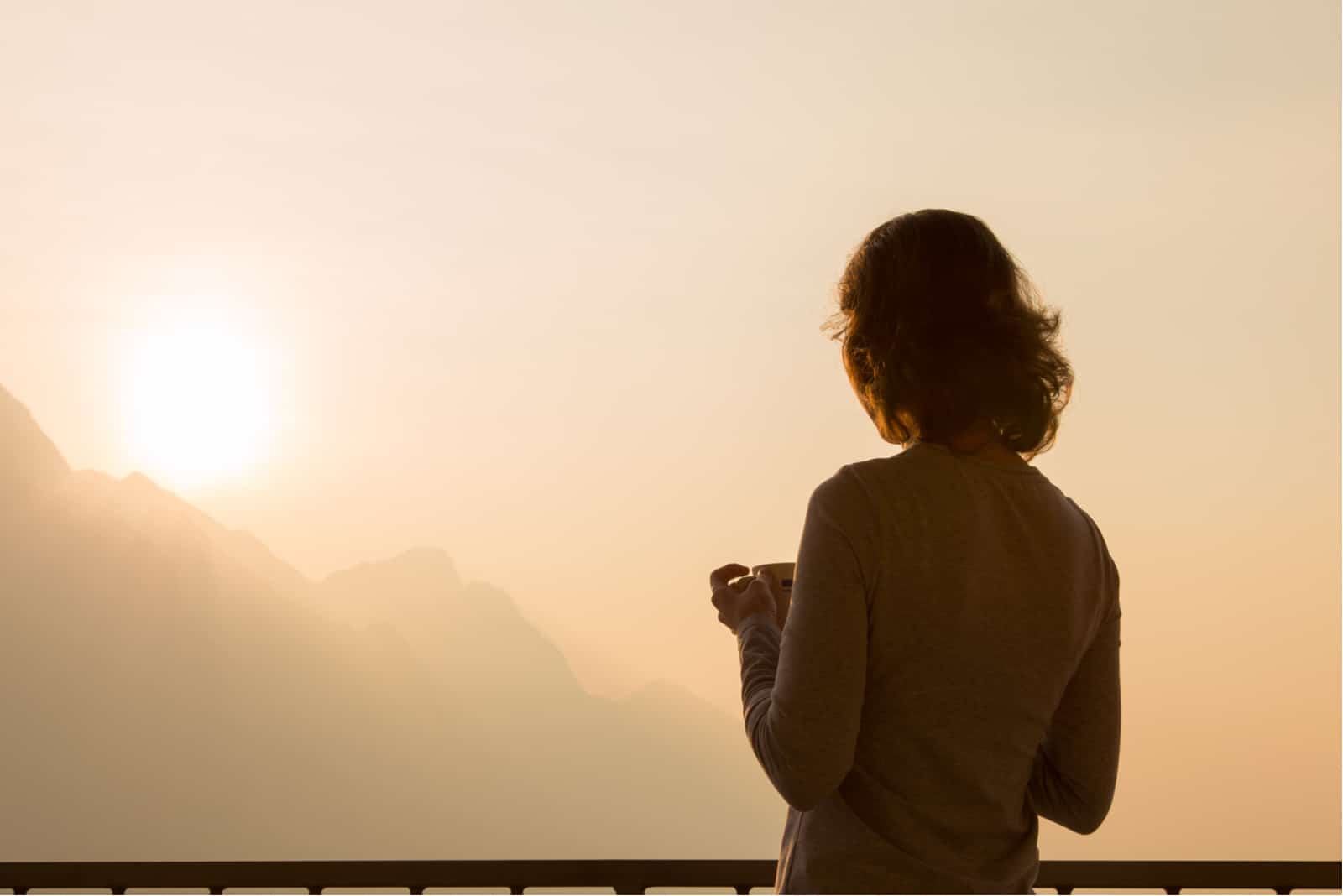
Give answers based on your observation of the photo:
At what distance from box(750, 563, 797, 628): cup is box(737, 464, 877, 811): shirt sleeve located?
105 mm

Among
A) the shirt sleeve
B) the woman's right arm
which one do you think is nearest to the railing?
the woman's right arm

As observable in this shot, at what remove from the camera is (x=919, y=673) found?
2.27 ft

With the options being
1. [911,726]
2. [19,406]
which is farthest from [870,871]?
[19,406]

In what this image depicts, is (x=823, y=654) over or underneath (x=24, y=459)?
underneath

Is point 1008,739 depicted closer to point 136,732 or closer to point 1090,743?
point 1090,743

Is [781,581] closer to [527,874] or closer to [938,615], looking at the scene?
[938,615]

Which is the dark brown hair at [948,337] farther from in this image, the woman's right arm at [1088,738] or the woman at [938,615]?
the woman's right arm at [1088,738]

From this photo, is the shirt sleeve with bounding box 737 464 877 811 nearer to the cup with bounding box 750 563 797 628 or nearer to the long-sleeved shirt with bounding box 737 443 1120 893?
the long-sleeved shirt with bounding box 737 443 1120 893

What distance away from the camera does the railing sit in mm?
1644

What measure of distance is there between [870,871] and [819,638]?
0.19 meters

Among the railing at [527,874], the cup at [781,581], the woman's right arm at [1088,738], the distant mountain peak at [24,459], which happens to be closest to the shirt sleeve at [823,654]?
the cup at [781,581]

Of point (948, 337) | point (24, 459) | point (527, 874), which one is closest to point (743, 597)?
point (948, 337)

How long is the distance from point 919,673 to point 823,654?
8 cm

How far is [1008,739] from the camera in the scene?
72 centimetres
